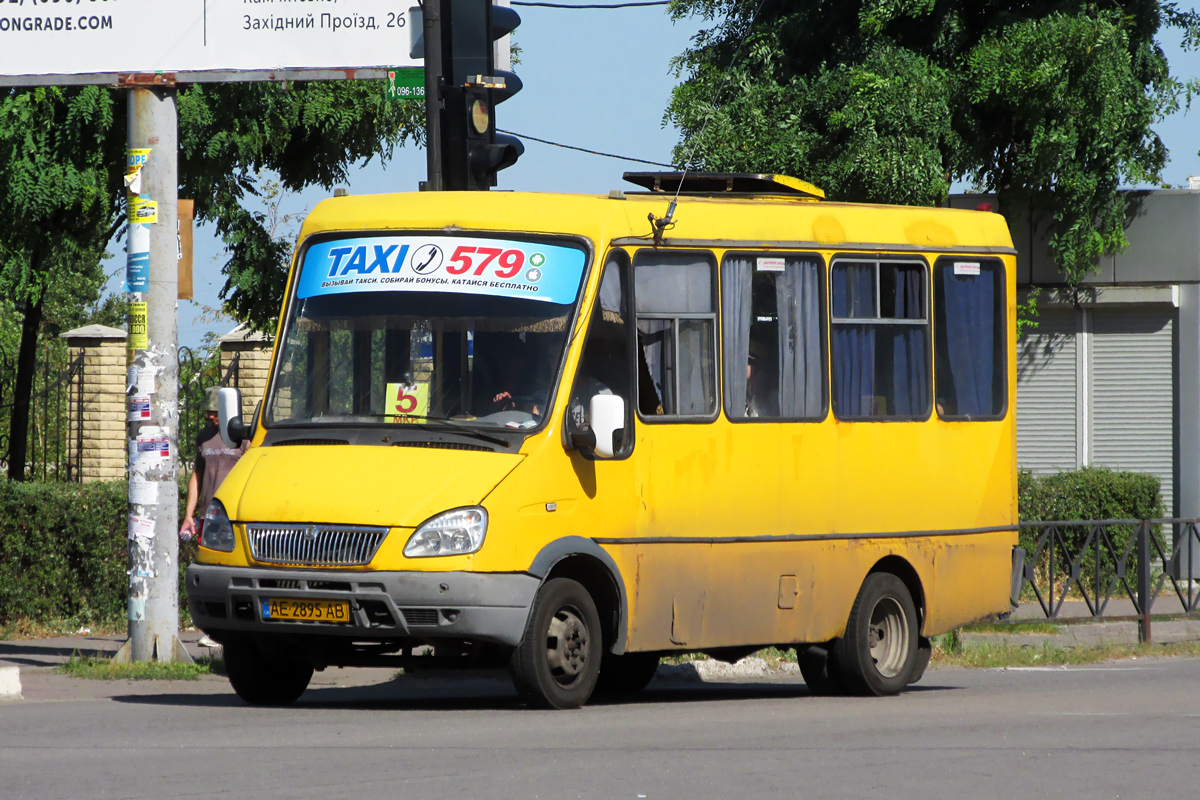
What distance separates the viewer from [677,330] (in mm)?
10398

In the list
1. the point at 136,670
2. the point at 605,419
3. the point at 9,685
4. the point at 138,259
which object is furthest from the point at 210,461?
the point at 605,419

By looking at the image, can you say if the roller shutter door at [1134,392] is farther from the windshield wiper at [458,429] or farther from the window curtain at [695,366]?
the windshield wiper at [458,429]

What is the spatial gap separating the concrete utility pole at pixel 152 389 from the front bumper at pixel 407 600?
2857mm

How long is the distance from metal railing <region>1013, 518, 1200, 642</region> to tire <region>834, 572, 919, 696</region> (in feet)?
14.5

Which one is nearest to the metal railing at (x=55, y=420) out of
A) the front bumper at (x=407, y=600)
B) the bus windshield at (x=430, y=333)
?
the bus windshield at (x=430, y=333)

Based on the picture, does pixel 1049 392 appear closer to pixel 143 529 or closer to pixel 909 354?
pixel 909 354

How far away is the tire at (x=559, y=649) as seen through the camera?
9289 millimetres

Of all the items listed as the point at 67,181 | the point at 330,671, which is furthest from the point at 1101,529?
the point at 67,181

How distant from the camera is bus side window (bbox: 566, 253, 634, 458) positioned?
9781mm

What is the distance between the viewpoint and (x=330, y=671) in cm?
1270

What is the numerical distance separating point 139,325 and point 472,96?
265 cm

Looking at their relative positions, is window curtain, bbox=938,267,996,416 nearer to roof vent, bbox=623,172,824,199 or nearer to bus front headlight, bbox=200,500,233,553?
roof vent, bbox=623,172,824,199

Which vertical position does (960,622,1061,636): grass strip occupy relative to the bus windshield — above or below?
below

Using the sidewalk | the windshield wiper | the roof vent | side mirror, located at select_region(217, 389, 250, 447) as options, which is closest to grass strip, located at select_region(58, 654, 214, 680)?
side mirror, located at select_region(217, 389, 250, 447)
